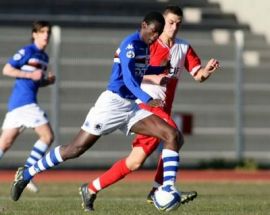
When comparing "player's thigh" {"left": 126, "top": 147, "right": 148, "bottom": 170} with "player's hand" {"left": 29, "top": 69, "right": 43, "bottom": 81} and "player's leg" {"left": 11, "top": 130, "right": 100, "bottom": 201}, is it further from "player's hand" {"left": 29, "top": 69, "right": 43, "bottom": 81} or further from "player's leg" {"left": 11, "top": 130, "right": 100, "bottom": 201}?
"player's hand" {"left": 29, "top": 69, "right": 43, "bottom": 81}

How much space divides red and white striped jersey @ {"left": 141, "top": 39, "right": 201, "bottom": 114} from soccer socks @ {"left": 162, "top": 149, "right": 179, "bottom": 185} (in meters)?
1.56

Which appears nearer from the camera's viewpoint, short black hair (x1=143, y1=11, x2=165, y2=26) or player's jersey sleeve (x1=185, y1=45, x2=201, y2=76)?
short black hair (x1=143, y1=11, x2=165, y2=26)

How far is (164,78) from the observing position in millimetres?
12781

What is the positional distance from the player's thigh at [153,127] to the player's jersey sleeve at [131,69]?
42cm

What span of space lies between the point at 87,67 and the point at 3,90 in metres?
1.86

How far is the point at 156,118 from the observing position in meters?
11.7

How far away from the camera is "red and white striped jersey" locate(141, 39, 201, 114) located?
512 inches

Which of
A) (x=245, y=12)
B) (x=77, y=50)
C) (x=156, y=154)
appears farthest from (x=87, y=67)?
(x=245, y=12)

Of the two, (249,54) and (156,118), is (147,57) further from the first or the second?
(249,54)

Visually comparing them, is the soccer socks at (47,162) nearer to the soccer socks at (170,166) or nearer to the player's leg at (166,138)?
the player's leg at (166,138)

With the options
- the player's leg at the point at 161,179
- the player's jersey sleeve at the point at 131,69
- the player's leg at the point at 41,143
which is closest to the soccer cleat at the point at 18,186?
the player's leg at the point at 161,179

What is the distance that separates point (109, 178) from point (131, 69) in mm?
1298

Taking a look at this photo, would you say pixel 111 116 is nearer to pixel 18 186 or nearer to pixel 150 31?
pixel 150 31

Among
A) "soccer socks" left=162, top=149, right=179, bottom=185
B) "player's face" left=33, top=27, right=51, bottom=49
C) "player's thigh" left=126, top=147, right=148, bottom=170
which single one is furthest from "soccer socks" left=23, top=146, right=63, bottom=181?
"player's face" left=33, top=27, right=51, bottom=49
